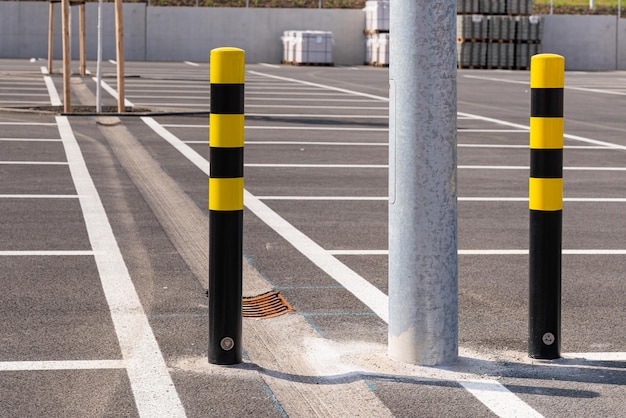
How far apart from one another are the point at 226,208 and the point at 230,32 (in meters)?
46.7

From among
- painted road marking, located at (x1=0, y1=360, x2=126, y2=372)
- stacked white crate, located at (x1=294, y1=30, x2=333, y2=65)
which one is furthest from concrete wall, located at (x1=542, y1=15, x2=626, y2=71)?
painted road marking, located at (x1=0, y1=360, x2=126, y2=372)

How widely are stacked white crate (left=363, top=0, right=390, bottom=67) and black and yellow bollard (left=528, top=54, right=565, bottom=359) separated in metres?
40.6

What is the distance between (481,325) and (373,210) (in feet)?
12.9

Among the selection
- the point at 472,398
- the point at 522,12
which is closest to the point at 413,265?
the point at 472,398

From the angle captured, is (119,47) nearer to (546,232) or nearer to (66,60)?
(66,60)

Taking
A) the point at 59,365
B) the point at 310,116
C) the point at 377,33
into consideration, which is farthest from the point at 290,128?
the point at 377,33

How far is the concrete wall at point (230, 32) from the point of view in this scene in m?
49.4

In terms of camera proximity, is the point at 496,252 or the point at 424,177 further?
the point at 496,252

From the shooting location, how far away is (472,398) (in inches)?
181

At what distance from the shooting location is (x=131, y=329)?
563cm

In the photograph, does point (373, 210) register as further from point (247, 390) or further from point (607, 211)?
point (247, 390)

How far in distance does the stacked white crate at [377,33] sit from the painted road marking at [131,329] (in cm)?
3744

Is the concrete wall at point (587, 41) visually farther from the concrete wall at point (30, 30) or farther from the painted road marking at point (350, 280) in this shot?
the painted road marking at point (350, 280)

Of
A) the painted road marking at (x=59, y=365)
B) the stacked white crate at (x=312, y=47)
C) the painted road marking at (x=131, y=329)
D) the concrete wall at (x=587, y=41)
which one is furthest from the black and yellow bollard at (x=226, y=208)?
the concrete wall at (x=587, y=41)
